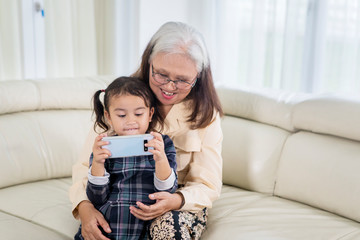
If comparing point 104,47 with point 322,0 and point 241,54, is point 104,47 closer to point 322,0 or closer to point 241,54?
point 241,54

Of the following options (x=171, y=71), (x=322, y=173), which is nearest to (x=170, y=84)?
(x=171, y=71)

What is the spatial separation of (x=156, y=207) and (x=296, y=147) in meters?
0.80

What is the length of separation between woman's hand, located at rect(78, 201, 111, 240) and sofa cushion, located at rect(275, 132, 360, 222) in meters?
0.85

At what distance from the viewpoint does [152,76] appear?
1572mm

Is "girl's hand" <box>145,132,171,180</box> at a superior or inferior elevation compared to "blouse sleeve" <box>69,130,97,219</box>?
superior

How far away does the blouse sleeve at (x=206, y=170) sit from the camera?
1.54m

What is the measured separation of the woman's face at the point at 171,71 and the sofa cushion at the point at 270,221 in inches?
20.1

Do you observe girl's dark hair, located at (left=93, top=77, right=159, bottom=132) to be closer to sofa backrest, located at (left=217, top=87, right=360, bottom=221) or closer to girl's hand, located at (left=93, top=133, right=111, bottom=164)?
girl's hand, located at (left=93, top=133, right=111, bottom=164)

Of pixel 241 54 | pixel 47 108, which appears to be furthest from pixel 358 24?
pixel 47 108

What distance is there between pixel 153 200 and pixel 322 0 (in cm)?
171

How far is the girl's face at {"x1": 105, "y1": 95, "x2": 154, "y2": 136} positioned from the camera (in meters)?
1.41

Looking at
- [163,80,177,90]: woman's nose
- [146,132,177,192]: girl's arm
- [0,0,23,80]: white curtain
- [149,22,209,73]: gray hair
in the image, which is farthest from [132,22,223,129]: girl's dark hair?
[0,0,23,80]: white curtain

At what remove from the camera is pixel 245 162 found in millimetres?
2006

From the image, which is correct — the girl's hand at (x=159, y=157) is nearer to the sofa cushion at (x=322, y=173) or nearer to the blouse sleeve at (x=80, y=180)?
the blouse sleeve at (x=80, y=180)
